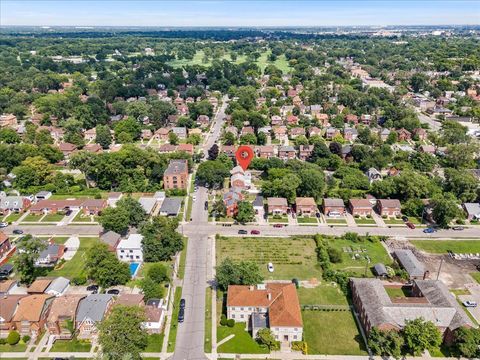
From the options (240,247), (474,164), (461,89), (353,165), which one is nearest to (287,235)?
(240,247)

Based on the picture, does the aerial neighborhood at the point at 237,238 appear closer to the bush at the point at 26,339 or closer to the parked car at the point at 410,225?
the parked car at the point at 410,225

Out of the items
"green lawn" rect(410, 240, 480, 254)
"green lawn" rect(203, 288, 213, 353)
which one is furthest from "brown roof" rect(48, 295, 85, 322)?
"green lawn" rect(410, 240, 480, 254)

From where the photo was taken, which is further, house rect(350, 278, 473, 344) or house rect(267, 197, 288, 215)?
house rect(267, 197, 288, 215)

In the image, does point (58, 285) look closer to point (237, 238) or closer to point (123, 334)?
point (123, 334)

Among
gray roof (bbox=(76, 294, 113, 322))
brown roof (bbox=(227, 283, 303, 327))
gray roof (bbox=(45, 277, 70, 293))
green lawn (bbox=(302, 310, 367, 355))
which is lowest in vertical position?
green lawn (bbox=(302, 310, 367, 355))

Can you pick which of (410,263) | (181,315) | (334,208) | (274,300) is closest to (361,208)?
(334,208)

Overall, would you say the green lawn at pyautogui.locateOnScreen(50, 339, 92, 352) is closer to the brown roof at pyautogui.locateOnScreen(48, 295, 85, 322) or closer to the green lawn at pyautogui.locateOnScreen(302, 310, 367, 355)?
the brown roof at pyautogui.locateOnScreen(48, 295, 85, 322)
